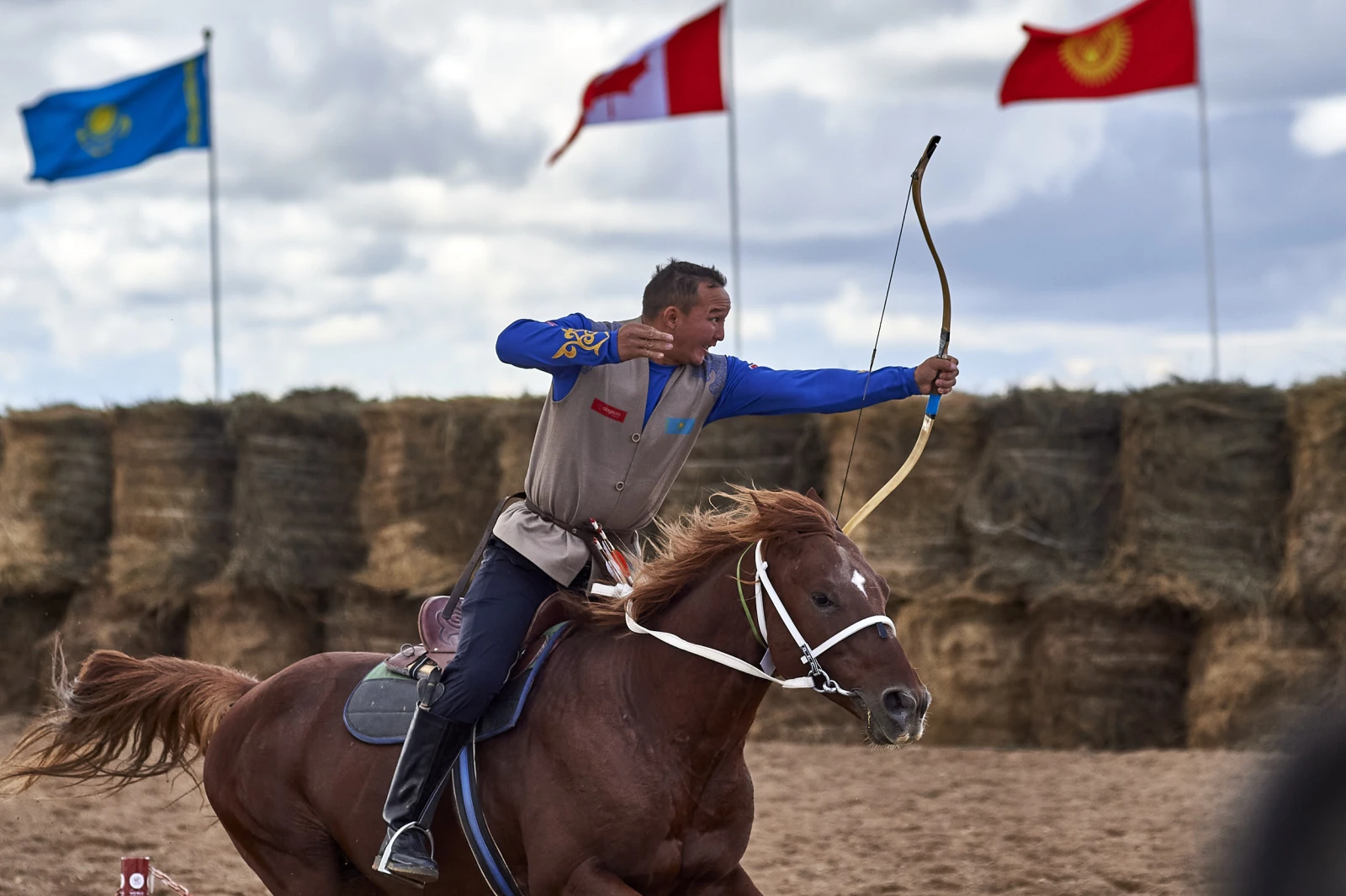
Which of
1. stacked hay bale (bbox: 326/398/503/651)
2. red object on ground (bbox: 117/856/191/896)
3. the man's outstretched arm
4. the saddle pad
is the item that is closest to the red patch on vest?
the man's outstretched arm

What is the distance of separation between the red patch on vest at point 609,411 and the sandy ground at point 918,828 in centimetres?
353

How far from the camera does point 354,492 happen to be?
1278cm

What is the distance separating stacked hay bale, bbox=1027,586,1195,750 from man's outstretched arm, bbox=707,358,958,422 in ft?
19.1

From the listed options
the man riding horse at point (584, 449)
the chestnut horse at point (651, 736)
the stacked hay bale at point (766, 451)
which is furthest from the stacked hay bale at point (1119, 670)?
the chestnut horse at point (651, 736)

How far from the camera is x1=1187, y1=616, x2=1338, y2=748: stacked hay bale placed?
1017 cm

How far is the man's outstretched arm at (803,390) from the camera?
5.27 meters

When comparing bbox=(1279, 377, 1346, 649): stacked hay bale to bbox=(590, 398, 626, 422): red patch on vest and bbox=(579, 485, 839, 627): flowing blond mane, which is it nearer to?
bbox=(579, 485, 839, 627): flowing blond mane

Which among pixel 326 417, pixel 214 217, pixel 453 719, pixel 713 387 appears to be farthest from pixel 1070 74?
pixel 453 719

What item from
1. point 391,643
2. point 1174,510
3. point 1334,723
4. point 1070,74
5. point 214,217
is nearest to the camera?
point 1334,723

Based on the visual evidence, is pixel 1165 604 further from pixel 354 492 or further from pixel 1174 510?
pixel 354 492

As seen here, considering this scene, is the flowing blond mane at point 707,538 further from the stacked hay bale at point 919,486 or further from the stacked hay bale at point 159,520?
the stacked hay bale at point 159,520

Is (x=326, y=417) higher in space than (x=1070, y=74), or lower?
lower

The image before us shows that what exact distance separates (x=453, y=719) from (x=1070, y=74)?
11247 millimetres

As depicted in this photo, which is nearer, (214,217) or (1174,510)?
A: (1174,510)
